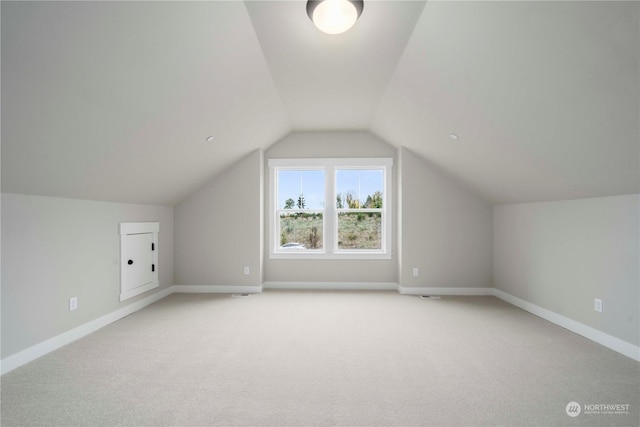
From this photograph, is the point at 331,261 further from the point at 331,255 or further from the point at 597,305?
the point at 597,305

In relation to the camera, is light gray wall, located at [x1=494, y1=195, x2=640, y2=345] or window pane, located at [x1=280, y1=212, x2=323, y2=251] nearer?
light gray wall, located at [x1=494, y1=195, x2=640, y2=345]

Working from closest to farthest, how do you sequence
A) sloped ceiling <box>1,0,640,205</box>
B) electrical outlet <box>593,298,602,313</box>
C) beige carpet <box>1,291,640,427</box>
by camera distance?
sloped ceiling <box>1,0,640,205</box> → beige carpet <box>1,291,640,427</box> → electrical outlet <box>593,298,602,313</box>

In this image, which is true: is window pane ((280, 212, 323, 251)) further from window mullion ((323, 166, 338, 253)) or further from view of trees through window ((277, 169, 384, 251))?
window mullion ((323, 166, 338, 253))

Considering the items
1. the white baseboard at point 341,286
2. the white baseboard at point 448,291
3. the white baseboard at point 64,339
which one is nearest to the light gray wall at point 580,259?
the white baseboard at point 448,291

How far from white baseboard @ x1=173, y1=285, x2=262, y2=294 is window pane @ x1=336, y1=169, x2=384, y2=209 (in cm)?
183

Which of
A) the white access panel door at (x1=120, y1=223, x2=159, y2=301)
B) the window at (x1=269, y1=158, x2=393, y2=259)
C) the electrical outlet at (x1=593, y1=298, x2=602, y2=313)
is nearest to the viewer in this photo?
the electrical outlet at (x1=593, y1=298, x2=602, y2=313)

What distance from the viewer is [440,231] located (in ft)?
15.0

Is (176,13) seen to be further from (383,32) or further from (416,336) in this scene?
(416,336)

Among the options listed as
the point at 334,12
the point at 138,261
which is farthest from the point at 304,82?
the point at 138,261

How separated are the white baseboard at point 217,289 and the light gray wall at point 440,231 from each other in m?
2.22

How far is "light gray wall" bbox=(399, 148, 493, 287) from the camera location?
457 centimetres

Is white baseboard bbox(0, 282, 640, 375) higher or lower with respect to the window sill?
lower

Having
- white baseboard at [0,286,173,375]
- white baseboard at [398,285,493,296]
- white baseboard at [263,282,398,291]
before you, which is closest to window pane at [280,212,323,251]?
white baseboard at [263,282,398,291]

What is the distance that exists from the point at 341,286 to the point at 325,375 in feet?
8.62
